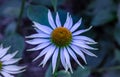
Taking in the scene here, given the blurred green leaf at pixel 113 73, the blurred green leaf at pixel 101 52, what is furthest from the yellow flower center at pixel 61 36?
the blurred green leaf at pixel 113 73

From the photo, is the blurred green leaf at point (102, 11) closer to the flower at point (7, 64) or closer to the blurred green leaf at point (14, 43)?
the blurred green leaf at point (14, 43)

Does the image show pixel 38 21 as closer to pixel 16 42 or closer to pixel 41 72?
pixel 16 42

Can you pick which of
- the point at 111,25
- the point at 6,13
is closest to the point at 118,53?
the point at 111,25

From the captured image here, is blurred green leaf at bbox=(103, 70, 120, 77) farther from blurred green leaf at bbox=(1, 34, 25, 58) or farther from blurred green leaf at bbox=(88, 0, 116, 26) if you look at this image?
blurred green leaf at bbox=(1, 34, 25, 58)

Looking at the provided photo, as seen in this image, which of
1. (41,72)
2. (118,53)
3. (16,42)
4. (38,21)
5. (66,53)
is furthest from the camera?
(41,72)

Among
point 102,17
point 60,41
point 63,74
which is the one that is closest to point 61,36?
point 60,41

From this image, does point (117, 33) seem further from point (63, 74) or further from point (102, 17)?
point (63, 74)
